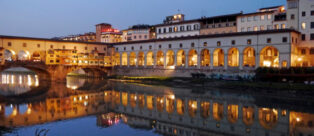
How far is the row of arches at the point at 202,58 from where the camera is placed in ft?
158

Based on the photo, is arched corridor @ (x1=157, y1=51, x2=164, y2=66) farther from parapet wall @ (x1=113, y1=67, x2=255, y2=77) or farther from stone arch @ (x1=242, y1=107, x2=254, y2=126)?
stone arch @ (x1=242, y1=107, x2=254, y2=126)

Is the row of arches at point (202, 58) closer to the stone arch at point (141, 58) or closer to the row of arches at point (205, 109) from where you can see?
the stone arch at point (141, 58)

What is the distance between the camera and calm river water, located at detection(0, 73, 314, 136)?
1881cm

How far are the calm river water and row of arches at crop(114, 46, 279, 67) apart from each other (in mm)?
16090

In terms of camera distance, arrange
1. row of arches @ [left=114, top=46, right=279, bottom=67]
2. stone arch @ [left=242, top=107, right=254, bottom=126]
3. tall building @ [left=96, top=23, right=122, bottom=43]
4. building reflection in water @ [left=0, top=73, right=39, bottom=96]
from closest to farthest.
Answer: stone arch @ [left=242, top=107, right=254, bottom=126] < building reflection in water @ [left=0, top=73, right=39, bottom=96] < row of arches @ [left=114, top=46, right=279, bottom=67] < tall building @ [left=96, top=23, right=122, bottom=43]

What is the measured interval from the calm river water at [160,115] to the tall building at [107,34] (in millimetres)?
61713

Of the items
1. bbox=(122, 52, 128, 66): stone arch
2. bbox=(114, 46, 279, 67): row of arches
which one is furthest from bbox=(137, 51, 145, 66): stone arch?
bbox=(122, 52, 128, 66): stone arch

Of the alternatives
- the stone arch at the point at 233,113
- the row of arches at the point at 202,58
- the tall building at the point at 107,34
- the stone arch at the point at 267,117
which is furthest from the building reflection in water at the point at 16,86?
the tall building at the point at 107,34

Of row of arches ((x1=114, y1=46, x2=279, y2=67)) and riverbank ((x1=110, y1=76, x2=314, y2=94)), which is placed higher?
row of arches ((x1=114, y1=46, x2=279, y2=67))

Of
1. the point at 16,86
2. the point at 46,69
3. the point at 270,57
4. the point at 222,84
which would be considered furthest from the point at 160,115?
the point at 46,69

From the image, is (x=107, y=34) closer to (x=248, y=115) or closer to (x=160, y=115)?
(x=160, y=115)

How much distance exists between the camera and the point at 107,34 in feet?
313

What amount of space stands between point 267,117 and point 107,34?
7949cm

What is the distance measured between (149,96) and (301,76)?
69.0 feet
